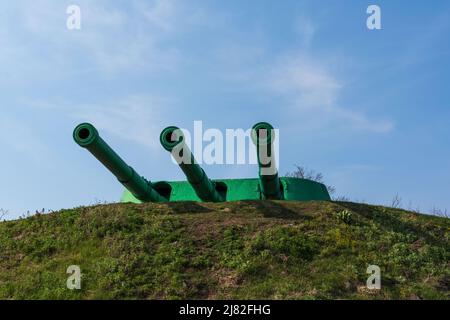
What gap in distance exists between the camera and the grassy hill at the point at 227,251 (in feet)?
30.0

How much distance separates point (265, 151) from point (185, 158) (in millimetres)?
1505

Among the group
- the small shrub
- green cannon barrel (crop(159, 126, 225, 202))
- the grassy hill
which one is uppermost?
green cannon barrel (crop(159, 126, 225, 202))

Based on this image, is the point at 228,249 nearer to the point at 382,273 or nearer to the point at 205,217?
the point at 205,217

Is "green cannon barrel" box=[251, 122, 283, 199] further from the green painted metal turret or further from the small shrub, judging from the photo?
the small shrub

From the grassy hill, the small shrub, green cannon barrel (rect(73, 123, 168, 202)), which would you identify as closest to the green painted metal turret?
green cannon barrel (rect(73, 123, 168, 202))

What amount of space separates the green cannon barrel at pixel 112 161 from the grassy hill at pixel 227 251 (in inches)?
18.7

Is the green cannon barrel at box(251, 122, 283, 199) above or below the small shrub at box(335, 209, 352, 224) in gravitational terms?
above

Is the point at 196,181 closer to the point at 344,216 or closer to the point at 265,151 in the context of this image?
the point at 265,151

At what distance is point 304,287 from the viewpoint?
29.4ft

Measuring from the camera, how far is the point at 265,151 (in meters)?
10.5

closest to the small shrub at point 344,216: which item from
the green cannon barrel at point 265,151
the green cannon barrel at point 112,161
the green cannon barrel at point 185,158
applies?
the green cannon barrel at point 265,151

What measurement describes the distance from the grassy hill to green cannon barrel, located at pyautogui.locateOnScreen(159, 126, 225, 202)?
1.42 ft

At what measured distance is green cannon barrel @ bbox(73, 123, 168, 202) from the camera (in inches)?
415
